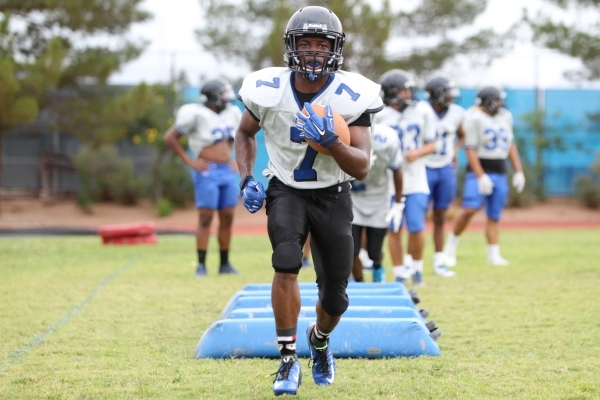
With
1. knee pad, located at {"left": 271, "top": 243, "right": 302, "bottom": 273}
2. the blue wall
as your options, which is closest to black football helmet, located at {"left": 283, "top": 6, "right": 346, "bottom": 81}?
knee pad, located at {"left": 271, "top": 243, "right": 302, "bottom": 273}

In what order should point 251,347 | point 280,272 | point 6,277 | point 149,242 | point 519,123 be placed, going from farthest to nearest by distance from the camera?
1. point 519,123
2. point 149,242
3. point 6,277
4. point 251,347
5. point 280,272

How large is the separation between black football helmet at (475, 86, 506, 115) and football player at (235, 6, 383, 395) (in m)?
5.64

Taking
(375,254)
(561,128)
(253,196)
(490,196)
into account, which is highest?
(561,128)

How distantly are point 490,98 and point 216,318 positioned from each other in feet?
16.2

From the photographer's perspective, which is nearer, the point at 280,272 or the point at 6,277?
the point at 280,272

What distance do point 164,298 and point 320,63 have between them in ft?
12.4

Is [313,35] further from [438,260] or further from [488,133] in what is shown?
[488,133]

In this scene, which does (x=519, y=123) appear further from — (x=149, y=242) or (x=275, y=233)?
(x=275, y=233)

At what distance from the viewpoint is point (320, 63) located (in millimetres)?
4168

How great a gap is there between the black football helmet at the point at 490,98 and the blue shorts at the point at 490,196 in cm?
81

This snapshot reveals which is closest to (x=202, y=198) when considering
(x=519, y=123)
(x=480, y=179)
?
(x=480, y=179)

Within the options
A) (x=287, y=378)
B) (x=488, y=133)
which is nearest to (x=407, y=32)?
(x=488, y=133)

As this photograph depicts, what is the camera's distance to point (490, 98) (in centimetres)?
965

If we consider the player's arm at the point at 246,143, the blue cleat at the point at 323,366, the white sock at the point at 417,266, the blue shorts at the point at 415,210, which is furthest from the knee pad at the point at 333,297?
the white sock at the point at 417,266
